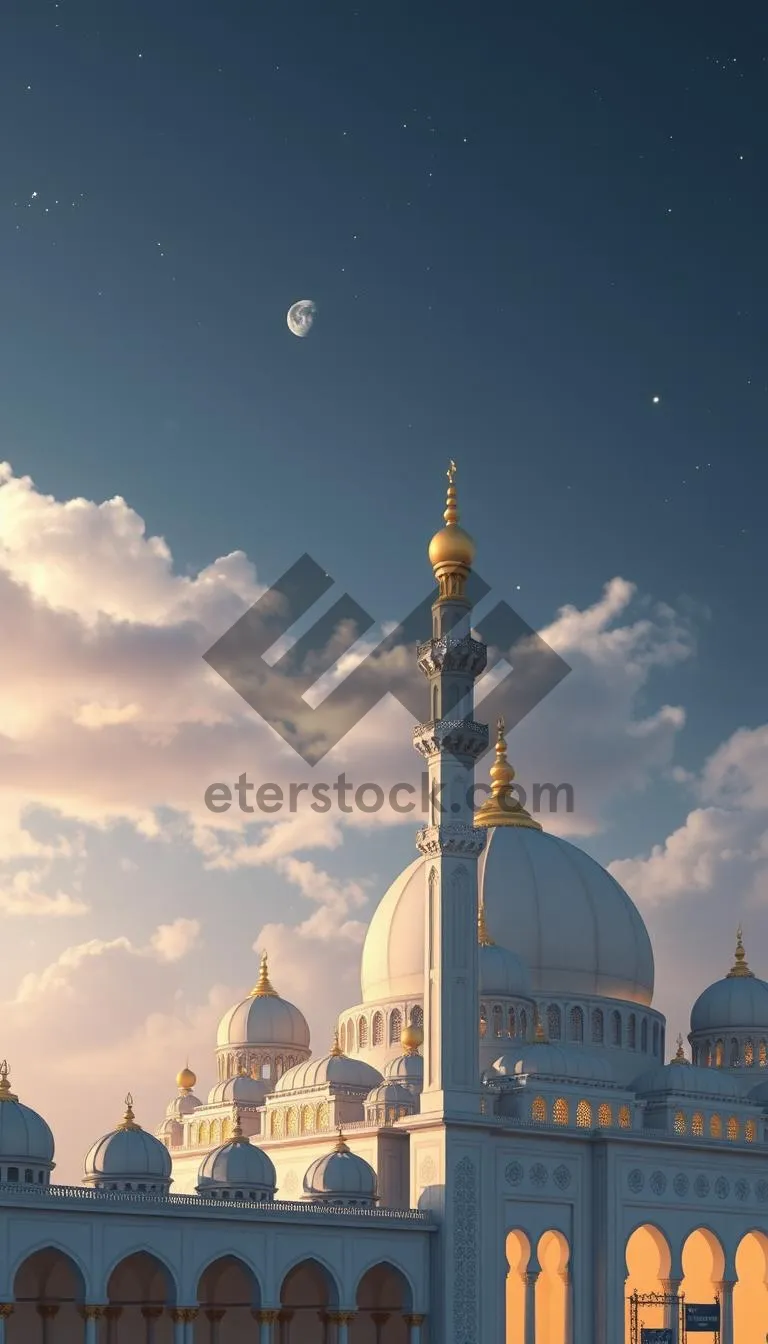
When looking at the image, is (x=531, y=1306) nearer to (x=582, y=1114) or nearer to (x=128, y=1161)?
(x=582, y=1114)

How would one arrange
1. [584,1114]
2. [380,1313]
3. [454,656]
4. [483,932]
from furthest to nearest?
[483,932] < [584,1114] < [454,656] < [380,1313]

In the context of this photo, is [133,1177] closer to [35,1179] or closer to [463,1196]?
[35,1179]

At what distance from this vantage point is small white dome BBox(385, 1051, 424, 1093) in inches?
2215

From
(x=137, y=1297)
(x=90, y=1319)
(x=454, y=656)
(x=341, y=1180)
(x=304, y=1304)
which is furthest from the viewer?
(x=454, y=656)

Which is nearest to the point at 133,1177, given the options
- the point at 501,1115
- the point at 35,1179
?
the point at 35,1179

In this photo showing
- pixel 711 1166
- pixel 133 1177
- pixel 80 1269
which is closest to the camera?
pixel 80 1269

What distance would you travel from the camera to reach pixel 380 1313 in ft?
166

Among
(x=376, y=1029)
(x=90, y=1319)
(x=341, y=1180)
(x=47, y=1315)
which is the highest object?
(x=376, y=1029)

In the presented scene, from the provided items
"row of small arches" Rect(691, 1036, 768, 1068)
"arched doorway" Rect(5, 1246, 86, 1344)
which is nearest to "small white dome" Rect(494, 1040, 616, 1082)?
"row of small arches" Rect(691, 1036, 768, 1068)

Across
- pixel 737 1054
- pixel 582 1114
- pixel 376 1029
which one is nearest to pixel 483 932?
pixel 376 1029

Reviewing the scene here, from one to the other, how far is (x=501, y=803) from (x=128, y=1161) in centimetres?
2173

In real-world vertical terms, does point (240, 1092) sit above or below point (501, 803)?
below

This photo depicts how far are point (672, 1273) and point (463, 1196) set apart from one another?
7849mm

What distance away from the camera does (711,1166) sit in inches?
2192
